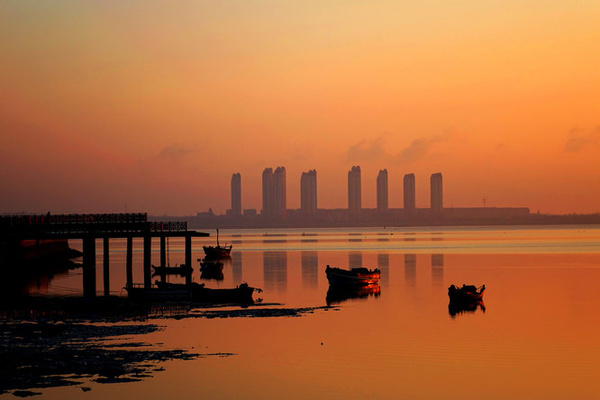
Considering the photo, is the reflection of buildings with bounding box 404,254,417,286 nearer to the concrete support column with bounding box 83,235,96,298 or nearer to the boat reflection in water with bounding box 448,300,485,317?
the boat reflection in water with bounding box 448,300,485,317

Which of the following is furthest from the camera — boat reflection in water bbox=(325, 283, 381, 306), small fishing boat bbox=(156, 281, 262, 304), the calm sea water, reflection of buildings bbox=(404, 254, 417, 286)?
reflection of buildings bbox=(404, 254, 417, 286)

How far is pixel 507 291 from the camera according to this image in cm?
8381

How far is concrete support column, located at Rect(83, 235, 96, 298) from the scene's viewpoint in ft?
226

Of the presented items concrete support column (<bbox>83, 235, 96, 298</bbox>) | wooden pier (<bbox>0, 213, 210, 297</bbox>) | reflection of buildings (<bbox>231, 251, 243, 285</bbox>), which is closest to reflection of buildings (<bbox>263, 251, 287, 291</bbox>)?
reflection of buildings (<bbox>231, 251, 243, 285</bbox>)

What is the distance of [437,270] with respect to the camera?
120 m

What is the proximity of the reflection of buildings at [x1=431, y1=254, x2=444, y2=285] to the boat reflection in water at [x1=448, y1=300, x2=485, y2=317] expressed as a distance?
2662 centimetres

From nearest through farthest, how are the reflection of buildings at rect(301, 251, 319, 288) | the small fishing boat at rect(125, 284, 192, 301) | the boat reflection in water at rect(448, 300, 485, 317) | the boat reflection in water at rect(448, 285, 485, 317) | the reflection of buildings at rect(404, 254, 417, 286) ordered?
1. the boat reflection in water at rect(448, 300, 485, 317)
2. the small fishing boat at rect(125, 284, 192, 301)
3. the boat reflection in water at rect(448, 285, 485, 317)
4. the reflection of buildings at rect(301, 251, 319, 288)
5. the reflection of buildings at rect(404, 254, 417, 286)

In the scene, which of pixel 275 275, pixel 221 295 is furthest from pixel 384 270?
pixel 221 295

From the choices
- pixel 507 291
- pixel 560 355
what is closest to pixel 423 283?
pixel 507 291

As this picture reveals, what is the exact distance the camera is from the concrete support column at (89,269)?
6900cm

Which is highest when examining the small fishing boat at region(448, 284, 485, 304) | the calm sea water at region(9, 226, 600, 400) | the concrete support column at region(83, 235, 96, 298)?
the concrete support column at region(83, 235, 96, 298)

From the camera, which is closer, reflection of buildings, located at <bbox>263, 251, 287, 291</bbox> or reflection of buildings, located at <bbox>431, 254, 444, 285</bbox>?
reflection of buildings, located at <bbox>263, 251, 287, 291</bbox>

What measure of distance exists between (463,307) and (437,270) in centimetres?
5312

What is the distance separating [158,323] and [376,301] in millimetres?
26418
